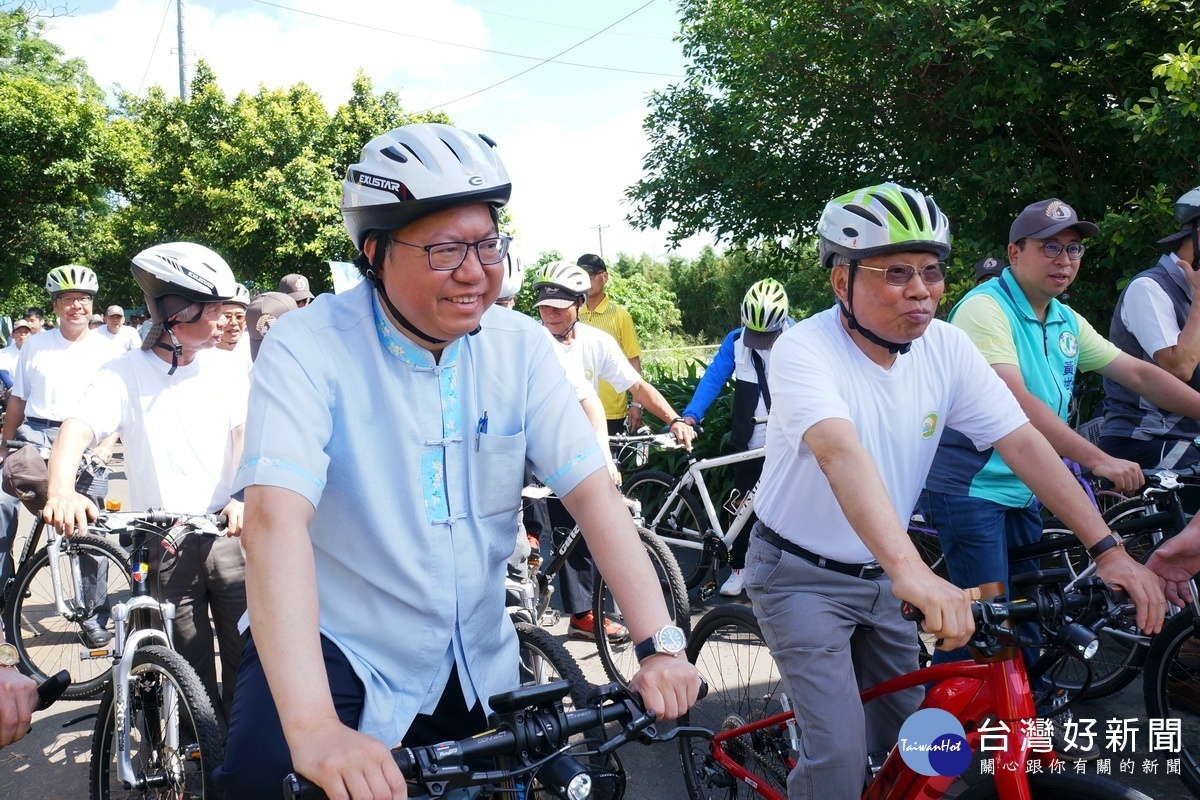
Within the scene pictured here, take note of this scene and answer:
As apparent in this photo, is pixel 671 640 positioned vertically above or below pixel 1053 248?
below

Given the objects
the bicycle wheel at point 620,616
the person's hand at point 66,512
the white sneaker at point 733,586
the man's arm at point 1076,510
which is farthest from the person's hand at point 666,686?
the white sneaker at point 733,586

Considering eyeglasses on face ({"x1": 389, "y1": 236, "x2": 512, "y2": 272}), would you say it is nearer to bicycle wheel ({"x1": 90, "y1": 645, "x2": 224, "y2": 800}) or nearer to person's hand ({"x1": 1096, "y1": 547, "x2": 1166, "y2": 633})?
person's hand ({"x1": 1096, "y1": 547, "x2": 1166, "y2": 633})

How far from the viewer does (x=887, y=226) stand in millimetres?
2924

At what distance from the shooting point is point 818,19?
918cm

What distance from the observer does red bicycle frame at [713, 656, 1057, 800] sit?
2291 mm

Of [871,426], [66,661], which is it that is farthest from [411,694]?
[66,661]

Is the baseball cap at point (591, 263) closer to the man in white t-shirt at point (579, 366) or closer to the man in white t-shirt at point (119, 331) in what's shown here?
the man in white t-shirt at point (579, 366)

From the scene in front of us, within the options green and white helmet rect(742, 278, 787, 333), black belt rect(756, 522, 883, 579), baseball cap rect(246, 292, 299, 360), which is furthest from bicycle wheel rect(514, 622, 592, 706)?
baseball cap rect(246, 292, 299, 360)

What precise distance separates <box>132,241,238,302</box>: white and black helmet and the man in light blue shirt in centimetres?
204

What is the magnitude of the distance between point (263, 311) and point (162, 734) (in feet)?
15.4

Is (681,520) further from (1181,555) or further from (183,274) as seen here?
(1181,555)

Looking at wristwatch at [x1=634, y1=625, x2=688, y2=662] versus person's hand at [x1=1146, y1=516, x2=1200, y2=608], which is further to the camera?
person's hand at [x1=1146, y1=516, x2=1200, y2=608]

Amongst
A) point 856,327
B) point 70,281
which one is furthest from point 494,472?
point 70,281

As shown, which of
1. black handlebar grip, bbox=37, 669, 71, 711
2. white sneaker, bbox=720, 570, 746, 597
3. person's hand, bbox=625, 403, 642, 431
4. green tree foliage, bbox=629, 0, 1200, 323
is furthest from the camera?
person's hand, bbox=625, 403, 642, 431
